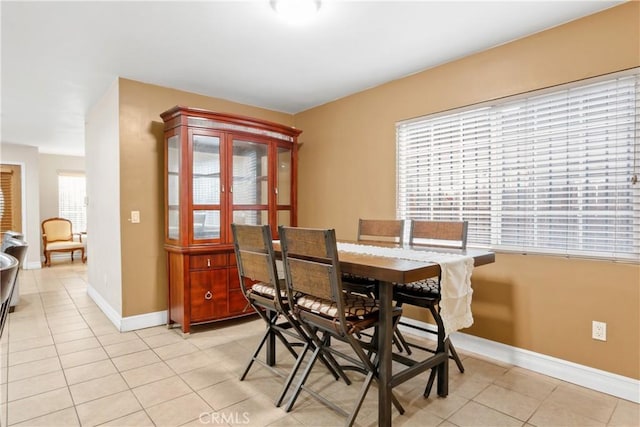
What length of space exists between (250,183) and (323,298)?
2.26m

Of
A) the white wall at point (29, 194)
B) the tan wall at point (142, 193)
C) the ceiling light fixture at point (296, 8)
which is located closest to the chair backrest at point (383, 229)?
the ceiling light fixture at point (296, 8)

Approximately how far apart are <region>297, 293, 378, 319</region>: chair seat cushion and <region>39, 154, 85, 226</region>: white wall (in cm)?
788

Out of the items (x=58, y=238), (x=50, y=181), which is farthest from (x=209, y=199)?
(x=50, y=181)

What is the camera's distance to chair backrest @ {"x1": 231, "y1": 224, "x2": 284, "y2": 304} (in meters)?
2.00

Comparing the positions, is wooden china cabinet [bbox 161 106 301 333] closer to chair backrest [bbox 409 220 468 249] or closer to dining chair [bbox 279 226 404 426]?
dining chair [bbox 279 226 404 426]

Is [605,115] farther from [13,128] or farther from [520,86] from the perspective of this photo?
[13,128]

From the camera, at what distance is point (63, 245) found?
683cm

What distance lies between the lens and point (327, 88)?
366 cm

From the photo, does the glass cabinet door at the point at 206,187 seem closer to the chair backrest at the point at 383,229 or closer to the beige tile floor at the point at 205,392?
the beige tile floor at the point at 205,392

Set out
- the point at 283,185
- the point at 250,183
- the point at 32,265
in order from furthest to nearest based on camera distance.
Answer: the point at 32,265, the point at 283,185, the point at 250,183

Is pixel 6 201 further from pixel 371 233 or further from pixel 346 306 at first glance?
pixel 346 306

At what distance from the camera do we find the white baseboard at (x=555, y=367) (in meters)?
2.13

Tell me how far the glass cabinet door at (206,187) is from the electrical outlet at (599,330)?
3075 millimetres

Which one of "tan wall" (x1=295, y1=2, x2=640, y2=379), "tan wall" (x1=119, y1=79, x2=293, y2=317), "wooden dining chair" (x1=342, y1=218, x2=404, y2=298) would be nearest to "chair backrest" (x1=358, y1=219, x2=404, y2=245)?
"wooden dining chair" (x1=342, y1=218, x2=404, y2=298)
